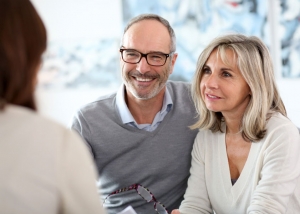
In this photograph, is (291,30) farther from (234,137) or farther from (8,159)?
(8,159)

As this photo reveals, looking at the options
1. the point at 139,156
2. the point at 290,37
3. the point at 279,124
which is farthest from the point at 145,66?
the point at 290,37

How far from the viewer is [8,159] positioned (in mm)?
860

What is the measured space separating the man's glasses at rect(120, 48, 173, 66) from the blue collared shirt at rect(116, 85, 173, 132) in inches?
6.0

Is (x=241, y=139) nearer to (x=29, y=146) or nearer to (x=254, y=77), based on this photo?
(x=254, y=77)

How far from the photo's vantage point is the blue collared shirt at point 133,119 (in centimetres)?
206

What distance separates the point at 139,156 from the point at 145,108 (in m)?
0.25

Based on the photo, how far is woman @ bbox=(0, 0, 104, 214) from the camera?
861mm

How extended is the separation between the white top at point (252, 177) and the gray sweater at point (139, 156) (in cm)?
8

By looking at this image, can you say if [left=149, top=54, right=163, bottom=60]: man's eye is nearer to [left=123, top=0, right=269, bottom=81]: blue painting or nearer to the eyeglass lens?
the eyeglass lens

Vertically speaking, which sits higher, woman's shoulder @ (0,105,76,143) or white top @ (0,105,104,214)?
woman's shoulder @ (0,105,76,143)

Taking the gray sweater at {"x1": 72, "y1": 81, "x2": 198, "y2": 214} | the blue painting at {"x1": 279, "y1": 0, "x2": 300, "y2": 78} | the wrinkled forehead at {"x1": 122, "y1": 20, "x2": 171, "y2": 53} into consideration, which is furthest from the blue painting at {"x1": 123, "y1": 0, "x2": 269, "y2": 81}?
the gray sweater at {"x1": 72, "y1": 81, "x2": 198, "y2": 214}

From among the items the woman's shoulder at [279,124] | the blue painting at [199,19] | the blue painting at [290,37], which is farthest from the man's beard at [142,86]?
the blue painting at [290,37]

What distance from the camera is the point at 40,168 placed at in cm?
88

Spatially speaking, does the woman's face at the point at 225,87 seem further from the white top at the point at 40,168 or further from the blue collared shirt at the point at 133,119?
the white top at the point at 40,168
